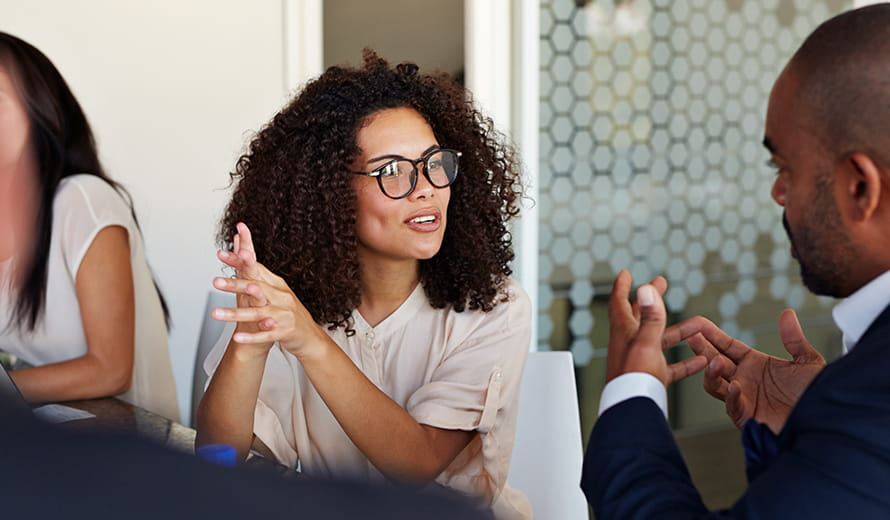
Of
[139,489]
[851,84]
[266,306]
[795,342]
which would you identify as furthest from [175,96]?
[139,489]

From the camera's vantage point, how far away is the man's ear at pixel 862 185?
96cm

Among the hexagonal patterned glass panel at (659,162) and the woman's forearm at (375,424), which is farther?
the hexagonal patterned glass panel at (659,162)

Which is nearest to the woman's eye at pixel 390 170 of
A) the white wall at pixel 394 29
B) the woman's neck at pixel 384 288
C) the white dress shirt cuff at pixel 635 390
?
the woman's neck at pixel 384 288

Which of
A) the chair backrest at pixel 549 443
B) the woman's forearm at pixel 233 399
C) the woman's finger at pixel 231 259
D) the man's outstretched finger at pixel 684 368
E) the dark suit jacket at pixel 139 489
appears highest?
the woman's finger at pixel 231 259

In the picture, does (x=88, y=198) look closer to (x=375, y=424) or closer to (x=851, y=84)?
(x=375, y=424)

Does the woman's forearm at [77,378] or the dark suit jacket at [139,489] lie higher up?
the dark suit jacket at [139,489]

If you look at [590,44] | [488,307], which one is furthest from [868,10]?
[590,44]

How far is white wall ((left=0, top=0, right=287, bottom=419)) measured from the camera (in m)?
3.38

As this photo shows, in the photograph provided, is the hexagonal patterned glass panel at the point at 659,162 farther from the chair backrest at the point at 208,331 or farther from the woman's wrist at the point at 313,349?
the woman's wrist at the point at 313,349

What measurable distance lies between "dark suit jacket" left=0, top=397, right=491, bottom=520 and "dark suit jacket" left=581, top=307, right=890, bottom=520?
2.03 ft

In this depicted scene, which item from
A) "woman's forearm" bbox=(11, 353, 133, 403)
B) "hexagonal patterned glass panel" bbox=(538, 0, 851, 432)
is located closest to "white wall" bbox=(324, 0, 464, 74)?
"hexagonal patterned glass panel" bbox=(538, 0, 851, 432)

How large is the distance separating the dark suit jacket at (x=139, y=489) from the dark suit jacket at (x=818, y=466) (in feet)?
2.03

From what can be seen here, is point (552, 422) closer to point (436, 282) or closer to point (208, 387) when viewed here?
point (436, 282)

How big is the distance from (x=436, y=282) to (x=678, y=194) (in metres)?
2.24
